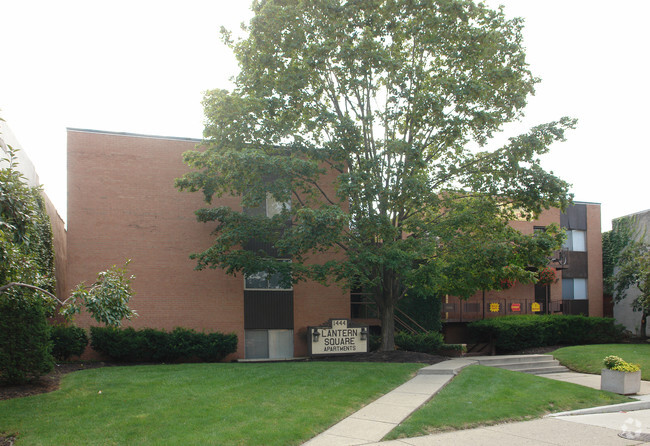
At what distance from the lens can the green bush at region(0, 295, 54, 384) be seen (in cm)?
1199

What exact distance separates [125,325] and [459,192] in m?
11.7

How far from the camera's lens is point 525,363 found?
1820cm

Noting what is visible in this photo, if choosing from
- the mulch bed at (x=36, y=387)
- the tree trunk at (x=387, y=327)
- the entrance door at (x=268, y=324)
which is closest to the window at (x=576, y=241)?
the tree trunk at (x=387, y=327)

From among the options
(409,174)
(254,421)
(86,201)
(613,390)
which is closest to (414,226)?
(409,174)

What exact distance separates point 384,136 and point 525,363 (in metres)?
8.70

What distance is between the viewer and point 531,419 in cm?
1073

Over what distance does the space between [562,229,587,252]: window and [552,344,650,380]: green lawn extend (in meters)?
8.57

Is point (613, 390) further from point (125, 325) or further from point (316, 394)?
point (125, 325)

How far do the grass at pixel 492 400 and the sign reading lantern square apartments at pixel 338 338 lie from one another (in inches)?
197

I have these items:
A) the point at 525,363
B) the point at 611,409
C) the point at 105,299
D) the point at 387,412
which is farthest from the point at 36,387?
the point at 525,363

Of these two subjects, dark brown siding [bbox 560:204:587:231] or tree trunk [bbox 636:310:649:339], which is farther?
dark brown siding [bbox 560:204:587:231]

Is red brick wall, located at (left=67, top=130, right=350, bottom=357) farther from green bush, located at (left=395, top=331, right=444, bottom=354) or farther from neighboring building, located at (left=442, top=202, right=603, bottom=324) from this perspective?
neighboring building, located at (left=442, top=202, right=603, bottom=324)

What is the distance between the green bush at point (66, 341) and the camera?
16391mm

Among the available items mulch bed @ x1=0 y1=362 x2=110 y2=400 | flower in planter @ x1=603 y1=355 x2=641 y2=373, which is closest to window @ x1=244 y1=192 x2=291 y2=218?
mulch bed @ x1=0 y1=362 x2=110 y2=400
